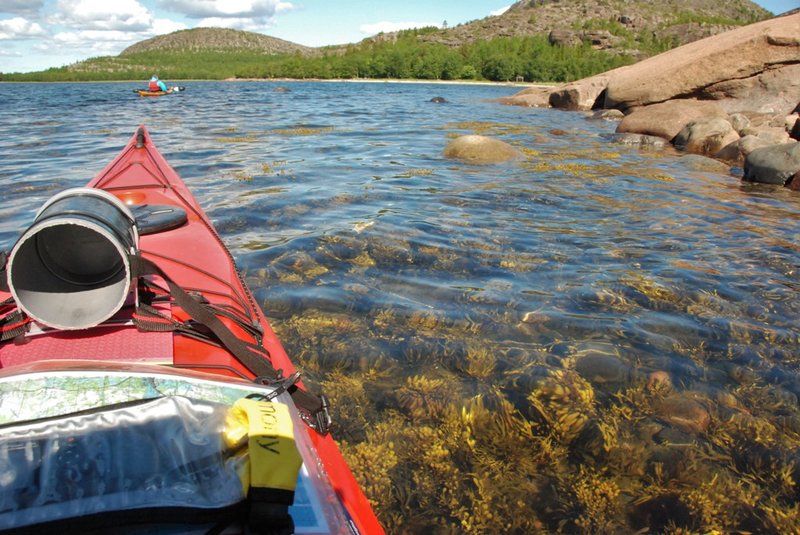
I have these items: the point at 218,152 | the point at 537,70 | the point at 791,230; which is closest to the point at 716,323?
the point at 791,230

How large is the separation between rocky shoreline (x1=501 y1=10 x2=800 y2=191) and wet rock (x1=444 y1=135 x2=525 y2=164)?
4889mm

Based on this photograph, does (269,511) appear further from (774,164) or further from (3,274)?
(774,164)

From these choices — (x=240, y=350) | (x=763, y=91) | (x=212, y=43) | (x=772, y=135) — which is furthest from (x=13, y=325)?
(x=212, y=43)

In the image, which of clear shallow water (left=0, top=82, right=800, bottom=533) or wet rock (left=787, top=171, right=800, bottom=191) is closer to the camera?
clear shallow water (left=0, top=82, right=800, bottom=533)

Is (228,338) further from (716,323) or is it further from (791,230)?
(791,230)

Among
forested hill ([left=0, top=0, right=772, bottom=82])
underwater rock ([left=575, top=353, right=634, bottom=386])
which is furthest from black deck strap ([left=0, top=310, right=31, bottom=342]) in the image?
forested hill ([left=0, top=0, right=772, bottom=82])

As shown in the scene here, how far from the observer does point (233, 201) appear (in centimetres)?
776

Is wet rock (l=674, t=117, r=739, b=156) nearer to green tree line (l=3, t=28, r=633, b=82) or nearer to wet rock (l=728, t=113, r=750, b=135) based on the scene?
wet rock (l=728, t=113, r=750, b=135)

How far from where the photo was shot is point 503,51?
8856cm

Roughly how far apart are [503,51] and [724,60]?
259 feet

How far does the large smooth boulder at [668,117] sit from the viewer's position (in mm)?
14633

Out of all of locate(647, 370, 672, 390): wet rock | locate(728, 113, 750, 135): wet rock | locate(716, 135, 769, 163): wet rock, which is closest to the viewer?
locate(647, 370, 672, 390): wet rock

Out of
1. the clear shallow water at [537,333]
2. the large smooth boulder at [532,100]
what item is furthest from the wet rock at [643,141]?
the large smooth boulder at [532,100]

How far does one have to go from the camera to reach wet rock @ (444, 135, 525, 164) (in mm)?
11148
